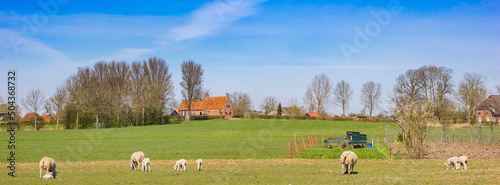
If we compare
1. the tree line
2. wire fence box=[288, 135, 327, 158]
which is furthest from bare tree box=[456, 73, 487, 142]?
wire fence box=[288, 135, 327, 158]

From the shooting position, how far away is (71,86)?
10219cm

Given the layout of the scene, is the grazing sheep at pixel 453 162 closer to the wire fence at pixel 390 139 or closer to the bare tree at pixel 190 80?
the wire fence at pixel 390 139

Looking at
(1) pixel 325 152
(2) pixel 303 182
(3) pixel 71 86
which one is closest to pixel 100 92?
(3) pixel 71 86

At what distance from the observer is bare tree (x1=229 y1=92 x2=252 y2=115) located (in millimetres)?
168587

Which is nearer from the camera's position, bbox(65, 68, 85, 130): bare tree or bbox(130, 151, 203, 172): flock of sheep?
bbox(130, 151, 203, 172): flock of sheep

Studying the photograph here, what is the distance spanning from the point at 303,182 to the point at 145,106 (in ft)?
321

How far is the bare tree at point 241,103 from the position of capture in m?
169

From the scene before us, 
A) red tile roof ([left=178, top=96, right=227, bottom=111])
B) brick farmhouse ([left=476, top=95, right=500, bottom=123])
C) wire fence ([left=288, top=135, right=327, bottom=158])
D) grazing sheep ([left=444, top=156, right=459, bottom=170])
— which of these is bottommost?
wire fence ([left=288, top=135, right=327, bottom=158])

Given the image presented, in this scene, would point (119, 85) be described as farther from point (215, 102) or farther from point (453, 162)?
point (453, 162)

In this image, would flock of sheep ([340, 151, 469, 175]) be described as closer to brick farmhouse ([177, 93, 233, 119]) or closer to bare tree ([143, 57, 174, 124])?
bare tree ([143, 57, 174, 124])


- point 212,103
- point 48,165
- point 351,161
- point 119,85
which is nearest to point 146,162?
point 48,165

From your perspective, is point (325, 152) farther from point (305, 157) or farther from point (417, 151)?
point (417, 151)

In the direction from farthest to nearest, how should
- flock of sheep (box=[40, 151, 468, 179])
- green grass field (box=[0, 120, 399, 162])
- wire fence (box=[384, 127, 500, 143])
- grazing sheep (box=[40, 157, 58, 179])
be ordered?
1. wire fence (box=[384, 127, 500, 143])
2. green grass field (box=[0, 120, 399, 162])
3. flock of sheep (box=[40, 151, 468, 179])
4. grazing sheep (box=[40, 157, 58, 179])

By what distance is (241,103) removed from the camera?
173750 millimetres
